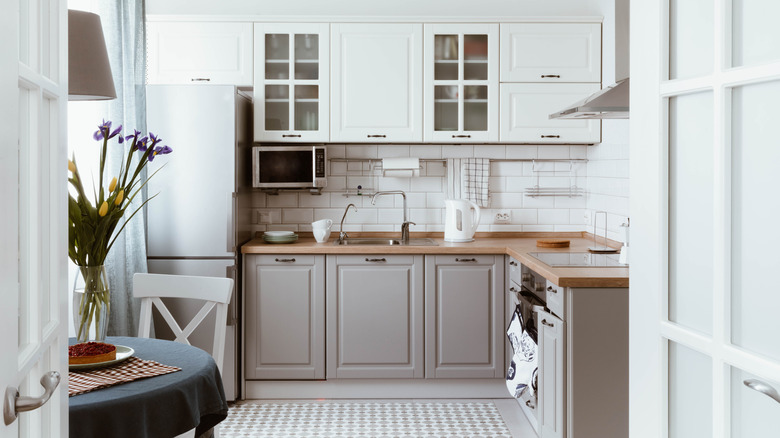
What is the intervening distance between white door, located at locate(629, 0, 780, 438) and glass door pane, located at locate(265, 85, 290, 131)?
10.9 ft

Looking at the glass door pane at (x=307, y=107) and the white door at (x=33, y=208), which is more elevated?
the glass door pane at (x=307, y=107)

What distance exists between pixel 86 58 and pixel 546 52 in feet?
9.67

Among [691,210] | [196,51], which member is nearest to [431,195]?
[196,51]

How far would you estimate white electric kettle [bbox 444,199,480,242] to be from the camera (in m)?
4.71

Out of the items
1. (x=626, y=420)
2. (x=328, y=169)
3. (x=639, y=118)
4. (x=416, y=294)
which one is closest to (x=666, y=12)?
(x=639, y=118)

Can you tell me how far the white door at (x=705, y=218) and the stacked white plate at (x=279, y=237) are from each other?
324 centimetres

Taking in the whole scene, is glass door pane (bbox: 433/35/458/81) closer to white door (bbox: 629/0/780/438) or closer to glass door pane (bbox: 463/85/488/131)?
glass door pane (bbox: 463/85/488/131)

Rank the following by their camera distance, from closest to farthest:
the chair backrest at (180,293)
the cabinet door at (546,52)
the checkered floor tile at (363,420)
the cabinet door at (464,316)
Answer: the chair backrest at (180,293) < the checkered floor tile at (363,420) < the cabinet door at (464,316) < the cabinet door at (546,52)

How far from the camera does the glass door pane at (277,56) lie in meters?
4.62

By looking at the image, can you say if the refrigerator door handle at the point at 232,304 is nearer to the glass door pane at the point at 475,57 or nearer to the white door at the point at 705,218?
the glass door pane at the point at 475,57

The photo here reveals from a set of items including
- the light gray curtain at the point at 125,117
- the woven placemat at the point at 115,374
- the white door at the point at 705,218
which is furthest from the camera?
the light gray curtain at the point at 125,117

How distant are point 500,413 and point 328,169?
6.02ft

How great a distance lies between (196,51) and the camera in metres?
4.56

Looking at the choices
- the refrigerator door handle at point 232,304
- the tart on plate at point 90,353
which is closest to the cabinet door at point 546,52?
the refrigerator door handle at point 232,304
